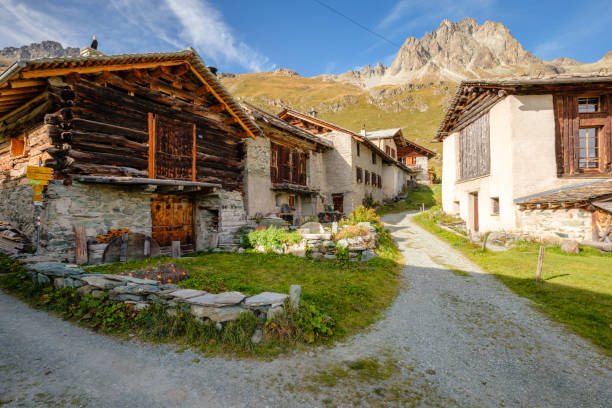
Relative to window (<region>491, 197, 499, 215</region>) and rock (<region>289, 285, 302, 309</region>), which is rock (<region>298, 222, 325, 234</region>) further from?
window (<region>491, 197, 499, 215</region>)

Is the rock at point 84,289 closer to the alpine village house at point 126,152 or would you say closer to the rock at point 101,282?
the rock at point 101,282

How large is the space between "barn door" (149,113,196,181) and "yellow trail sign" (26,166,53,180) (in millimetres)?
2770

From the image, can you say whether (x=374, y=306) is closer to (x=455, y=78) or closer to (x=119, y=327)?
(x=119, y=327)

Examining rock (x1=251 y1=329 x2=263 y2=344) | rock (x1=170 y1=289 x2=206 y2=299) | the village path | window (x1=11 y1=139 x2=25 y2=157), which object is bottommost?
the village path

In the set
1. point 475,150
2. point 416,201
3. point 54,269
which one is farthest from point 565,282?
point 416,201

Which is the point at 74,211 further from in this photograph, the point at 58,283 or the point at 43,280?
the point at 58,283

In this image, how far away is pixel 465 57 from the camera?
168 m

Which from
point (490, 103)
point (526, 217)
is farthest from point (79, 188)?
point (490, 103)

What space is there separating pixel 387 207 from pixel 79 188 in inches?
1081

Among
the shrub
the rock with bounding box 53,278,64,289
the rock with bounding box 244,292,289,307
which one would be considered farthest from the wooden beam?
the shrub

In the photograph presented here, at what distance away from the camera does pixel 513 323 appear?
5543 millimetres

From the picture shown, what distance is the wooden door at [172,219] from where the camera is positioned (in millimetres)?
11289

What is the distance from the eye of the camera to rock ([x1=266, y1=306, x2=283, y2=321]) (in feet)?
14.9

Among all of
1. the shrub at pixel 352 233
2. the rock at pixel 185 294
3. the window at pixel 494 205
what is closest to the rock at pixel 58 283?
the rock at pixel 185 294
